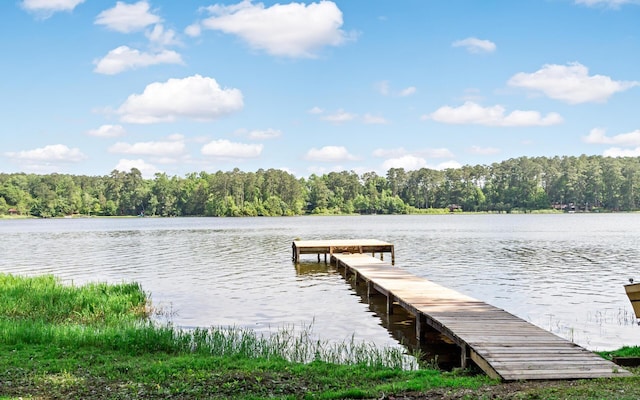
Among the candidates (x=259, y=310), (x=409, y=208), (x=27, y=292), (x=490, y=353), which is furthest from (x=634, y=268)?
(x=409, y=208)

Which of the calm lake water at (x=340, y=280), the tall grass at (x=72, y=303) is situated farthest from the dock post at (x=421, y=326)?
the tall grass at (x=72, y=303)

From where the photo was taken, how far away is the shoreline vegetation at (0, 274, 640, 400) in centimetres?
729

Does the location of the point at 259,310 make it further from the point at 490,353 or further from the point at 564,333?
the point at 490,353

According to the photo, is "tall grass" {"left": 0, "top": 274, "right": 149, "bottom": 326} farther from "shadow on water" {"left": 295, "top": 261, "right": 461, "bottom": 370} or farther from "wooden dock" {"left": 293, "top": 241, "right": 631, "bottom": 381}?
"wooden dock" {"left": 293, "top": 241, "right": 631, "bottom": 381}

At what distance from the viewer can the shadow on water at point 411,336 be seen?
11.3m

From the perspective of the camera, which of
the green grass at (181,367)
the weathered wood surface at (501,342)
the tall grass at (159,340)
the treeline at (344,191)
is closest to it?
the green grass at (181,367)

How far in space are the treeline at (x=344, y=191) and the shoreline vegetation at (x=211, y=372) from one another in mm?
119076

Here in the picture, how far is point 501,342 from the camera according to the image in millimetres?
9367

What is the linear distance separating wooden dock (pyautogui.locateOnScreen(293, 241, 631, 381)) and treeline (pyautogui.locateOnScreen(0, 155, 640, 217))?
117 metres

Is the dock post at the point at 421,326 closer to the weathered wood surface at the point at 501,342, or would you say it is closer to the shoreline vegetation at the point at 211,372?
the weathered wood surface at the point at 501,342

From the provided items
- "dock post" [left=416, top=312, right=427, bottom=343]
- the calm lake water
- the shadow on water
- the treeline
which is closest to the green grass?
the shadow on water

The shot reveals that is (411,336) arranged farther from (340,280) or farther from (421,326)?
(340,280)

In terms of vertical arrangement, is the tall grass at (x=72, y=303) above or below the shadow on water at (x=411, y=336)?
above

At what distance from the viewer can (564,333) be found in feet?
44.4
